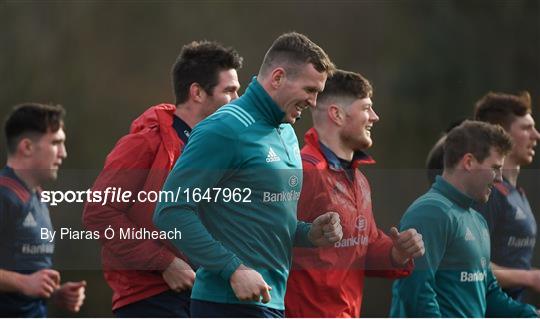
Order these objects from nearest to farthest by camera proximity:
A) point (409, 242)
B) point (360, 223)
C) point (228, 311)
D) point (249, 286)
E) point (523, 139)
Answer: point (249, 286)
point (228, 311)
point (409, 242)
point (360, 223)
point (523, 139)

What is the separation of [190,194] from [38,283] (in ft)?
3.04

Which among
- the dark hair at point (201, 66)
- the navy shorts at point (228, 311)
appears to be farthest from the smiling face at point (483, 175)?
the navy shorts at point (228, 311)

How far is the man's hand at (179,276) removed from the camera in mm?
3590

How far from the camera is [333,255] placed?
3.75 m

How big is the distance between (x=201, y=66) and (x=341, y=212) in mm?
619

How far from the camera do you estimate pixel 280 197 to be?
3174mm

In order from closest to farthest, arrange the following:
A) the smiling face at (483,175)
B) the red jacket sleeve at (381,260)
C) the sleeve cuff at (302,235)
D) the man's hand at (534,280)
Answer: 1. the sleeve cuff at (302,235)
2. the red jacket sleeve at (381,260)
3. the smiling face at (483,175)
4. the man's hand at (534,280)

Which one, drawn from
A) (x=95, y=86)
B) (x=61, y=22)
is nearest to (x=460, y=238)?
(x=95, y=86)

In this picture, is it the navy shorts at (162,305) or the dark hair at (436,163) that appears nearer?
the navy shorts at (162,305)

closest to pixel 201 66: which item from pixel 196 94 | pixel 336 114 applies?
pixel 196 94

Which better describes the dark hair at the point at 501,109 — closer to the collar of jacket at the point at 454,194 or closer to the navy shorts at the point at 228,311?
the collar of jacket at the point at 454,194

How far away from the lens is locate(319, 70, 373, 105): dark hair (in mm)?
3941

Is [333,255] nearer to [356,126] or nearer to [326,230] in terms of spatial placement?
[356,126]

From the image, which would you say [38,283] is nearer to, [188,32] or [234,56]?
[234,56]
